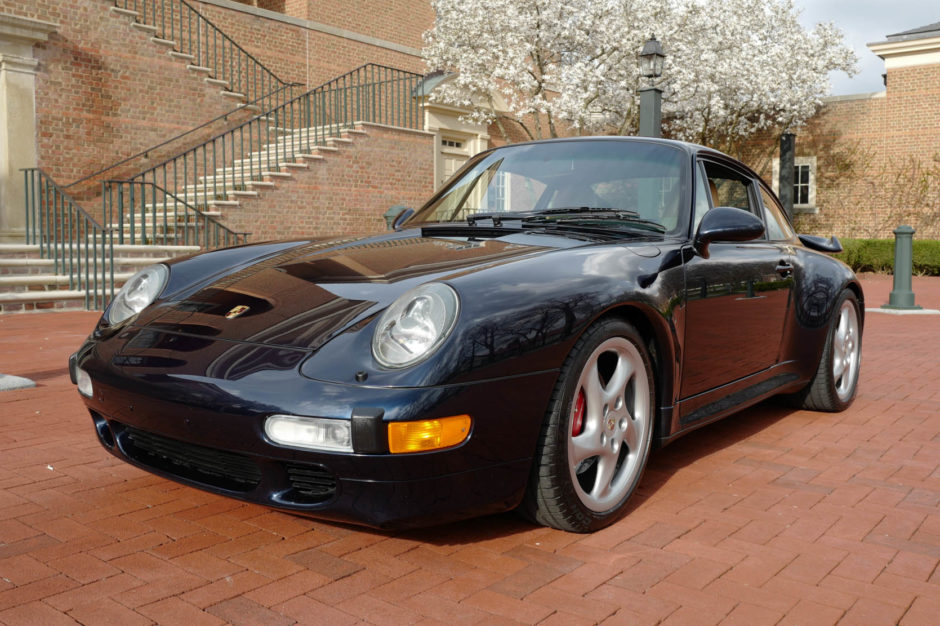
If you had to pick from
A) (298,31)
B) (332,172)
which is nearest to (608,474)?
(332,172)

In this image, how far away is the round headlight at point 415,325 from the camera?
2359 mm

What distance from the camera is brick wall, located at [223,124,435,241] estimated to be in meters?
15.3

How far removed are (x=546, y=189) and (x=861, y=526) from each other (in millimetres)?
1882

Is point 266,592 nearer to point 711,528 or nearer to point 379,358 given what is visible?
point 379,358

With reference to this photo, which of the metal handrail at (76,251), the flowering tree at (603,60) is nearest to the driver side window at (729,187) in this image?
the metal handrail at (76,251)

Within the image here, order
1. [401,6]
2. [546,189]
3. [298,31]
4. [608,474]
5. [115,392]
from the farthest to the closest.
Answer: [401,6] < [298,31] < [546,189] < [608,474] < [115,392]

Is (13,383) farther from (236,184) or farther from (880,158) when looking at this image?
(880,158)

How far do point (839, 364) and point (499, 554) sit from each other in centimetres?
319

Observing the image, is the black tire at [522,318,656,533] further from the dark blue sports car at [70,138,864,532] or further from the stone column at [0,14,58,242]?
the stone column at [0,14,58,242]

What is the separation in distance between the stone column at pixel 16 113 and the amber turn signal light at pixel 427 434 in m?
12.5

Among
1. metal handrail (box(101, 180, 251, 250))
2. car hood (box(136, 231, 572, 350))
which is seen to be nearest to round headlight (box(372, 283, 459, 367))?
car hood (box(136, 231, 572, 350))

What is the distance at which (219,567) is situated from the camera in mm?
2492

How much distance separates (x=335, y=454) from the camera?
89.5 inches

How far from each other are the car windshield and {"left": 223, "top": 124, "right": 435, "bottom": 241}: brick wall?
37.2 feet
